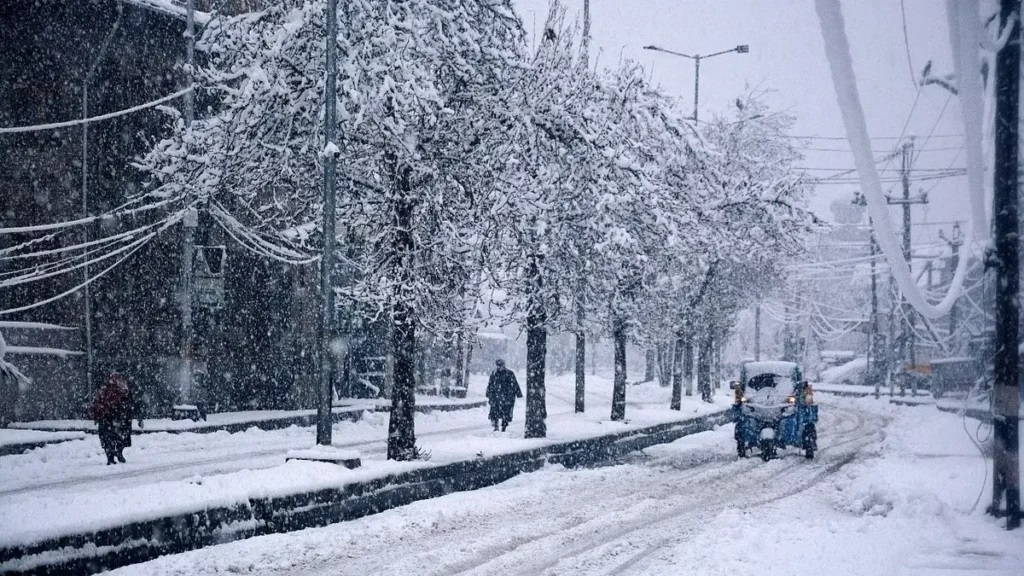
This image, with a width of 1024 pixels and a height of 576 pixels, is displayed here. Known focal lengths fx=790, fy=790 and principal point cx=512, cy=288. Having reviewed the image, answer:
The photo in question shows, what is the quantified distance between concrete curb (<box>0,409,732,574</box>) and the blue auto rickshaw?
4.72 metres

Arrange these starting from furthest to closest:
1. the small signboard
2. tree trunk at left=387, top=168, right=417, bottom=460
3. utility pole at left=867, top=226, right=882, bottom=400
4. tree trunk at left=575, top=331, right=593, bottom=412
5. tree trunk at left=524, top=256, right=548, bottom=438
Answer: utility pole at left=867, top=226, right=882, bottom=400 → tree trunk at left=575, top=331, right=593, bottom=412 → the small signboard → tree trunk at left=524, top=256, right=548, bottom=438 → tree trunk at left=387, top=168, right=417, bottom=460

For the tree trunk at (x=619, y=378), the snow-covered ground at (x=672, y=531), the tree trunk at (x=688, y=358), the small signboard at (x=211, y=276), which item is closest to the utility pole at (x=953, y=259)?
the tree trunk at (x=688, y=358)

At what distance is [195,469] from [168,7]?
50.3 ft

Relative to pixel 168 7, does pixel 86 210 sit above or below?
below

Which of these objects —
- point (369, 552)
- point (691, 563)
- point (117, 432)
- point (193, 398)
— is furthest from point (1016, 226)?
point (193, 398)

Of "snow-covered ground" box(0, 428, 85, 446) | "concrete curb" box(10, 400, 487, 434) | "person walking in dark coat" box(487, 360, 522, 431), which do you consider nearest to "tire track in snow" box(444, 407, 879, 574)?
"person walking in dark coat" box(487, 360, 522, 431)

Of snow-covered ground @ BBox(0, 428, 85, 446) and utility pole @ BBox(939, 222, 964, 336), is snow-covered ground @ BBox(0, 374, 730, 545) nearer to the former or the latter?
snow-covered ground @ BBox(0, 428, 85, 446)

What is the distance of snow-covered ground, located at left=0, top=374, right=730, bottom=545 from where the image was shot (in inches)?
332

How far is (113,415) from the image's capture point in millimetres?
15305

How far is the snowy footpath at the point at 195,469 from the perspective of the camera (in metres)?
8.39

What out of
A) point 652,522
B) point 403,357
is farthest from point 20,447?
point 652,522

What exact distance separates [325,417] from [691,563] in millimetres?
6492

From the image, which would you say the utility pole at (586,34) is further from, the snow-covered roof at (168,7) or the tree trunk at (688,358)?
the tree trunk at (688,358)

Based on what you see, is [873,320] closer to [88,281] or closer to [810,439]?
[810,439]
